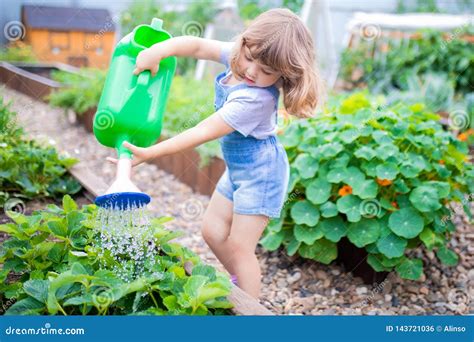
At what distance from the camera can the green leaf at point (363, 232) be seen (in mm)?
2266

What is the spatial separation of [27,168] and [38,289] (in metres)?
1.17

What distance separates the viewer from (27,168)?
2578 millimetres

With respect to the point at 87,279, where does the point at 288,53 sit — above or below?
above

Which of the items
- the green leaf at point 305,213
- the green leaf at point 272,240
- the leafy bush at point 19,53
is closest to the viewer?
the green leaf at point 305,213

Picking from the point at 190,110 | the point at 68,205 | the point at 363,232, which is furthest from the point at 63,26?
the point at 363,232

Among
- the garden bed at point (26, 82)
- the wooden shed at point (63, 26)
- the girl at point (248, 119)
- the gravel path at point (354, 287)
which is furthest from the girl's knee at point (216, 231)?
the garden bed at point (26, 82)

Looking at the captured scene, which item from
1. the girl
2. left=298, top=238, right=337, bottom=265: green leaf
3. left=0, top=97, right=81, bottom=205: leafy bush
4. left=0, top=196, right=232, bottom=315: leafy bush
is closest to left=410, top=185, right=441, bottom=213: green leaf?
left=298, top=238, right=337, bottom=265: green leaf

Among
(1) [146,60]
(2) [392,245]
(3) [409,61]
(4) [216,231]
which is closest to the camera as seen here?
(1) [146,60]

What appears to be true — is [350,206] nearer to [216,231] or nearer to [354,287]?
[354,287]

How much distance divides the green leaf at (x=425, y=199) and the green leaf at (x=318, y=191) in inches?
11.7

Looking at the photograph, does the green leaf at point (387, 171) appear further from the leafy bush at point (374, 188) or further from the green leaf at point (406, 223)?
the green leaf at point (406, 223)

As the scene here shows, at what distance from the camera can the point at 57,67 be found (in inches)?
244

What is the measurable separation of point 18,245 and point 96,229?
0.22 meters

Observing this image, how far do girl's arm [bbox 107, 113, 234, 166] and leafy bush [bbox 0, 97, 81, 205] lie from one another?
924mm
